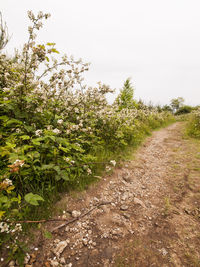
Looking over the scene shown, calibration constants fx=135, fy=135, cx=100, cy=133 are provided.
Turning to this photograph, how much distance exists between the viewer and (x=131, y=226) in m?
2.20

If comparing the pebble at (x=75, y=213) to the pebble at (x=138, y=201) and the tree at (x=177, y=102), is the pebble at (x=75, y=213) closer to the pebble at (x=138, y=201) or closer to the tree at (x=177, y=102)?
the pebble at (x=138, y=201)

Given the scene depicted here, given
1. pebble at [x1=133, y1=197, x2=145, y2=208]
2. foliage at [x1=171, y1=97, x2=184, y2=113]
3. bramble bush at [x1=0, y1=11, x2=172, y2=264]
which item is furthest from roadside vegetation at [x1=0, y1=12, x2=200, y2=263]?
foliage at [x1=171, y1=97, x2=184, y2=113]

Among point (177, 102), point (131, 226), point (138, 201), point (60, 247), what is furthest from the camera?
point (177, 102)

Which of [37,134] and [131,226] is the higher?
[37,134]

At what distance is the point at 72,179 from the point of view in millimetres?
2705

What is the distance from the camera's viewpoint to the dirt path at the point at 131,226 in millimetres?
1711

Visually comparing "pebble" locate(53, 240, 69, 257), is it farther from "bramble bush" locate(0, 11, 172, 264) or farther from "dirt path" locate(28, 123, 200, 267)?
"bramble bush" locate(0, 11, 172, 264)

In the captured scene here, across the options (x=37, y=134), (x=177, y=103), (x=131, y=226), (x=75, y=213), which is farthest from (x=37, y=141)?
(x=177, y=103)

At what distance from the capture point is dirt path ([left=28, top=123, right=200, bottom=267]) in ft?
5.61

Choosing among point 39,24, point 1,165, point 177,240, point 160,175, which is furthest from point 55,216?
point 39,24

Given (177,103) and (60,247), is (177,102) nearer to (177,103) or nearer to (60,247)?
(177,103)

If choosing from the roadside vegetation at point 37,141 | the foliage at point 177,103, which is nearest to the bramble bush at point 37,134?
the roadside vegetation at point 37,141

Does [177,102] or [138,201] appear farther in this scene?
[177,102]

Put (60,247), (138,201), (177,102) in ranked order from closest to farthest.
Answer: (60,247), (138,201), (177,102)
